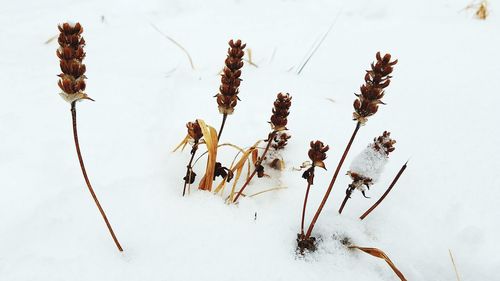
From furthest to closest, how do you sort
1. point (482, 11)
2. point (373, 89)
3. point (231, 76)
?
point (482, 11), point (231, 76), point (373, 89)

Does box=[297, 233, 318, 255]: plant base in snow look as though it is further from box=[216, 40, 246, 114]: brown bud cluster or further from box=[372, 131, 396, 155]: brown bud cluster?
box=[216, 40, 246, 114]: brown bud cluster

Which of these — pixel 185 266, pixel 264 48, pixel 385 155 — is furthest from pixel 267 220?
pixel 264 48

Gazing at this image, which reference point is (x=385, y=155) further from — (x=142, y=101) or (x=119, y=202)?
(x=142, y=101)

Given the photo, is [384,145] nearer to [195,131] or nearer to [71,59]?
[195,131]

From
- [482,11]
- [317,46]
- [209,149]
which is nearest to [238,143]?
[209,149]

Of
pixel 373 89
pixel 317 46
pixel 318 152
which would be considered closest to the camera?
pixel 373 89

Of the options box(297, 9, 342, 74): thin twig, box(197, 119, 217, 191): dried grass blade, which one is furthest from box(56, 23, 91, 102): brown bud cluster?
box(297, 9, 342, 74): thin twig

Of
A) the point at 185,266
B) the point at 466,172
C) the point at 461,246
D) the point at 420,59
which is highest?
the point at 420,59

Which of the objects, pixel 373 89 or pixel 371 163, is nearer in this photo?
pixel 373 89
